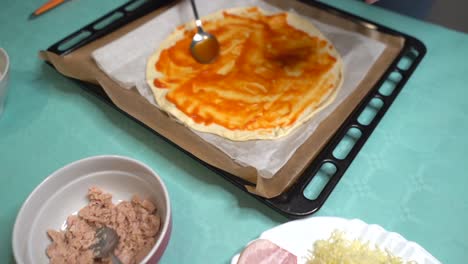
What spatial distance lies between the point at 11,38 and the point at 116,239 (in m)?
→ 0.87

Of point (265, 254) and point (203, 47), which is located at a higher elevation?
point (203, 47)

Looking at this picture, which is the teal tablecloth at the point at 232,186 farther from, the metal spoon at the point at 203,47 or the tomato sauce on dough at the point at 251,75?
the metal spoon at the point at 203,47

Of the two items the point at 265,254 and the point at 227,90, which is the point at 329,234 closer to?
the point at 265,254

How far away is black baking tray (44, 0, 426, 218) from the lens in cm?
67

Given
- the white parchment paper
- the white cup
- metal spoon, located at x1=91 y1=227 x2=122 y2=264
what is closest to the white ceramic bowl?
metal spoon, located at x1=91 y1=227 x2=122 y2=264

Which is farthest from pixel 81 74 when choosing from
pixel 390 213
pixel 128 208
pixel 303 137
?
pixel 390 213

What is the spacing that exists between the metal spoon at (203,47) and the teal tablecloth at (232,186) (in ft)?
0.94

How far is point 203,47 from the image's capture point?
103 cm

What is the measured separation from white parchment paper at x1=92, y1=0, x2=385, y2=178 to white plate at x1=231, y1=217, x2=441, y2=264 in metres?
0.14

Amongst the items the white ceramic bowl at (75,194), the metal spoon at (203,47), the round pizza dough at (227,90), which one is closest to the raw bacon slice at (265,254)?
the white ceramic bowl at (75,194)

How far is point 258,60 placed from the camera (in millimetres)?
1017

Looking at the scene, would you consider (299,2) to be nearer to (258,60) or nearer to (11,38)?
(258,60)

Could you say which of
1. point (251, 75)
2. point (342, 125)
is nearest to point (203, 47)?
point (251, 75)

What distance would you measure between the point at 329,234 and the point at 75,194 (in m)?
0.45
